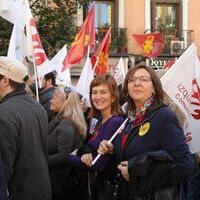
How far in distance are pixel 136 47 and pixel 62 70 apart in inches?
550

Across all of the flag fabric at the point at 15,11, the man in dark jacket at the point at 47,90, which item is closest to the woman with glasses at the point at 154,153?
the man in dark jacket at the point at 47,90

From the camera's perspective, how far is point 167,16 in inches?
872

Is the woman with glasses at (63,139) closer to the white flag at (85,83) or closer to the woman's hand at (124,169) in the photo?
the woman's hand at (124,169)

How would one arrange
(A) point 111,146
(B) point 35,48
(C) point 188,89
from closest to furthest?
(A) point 111,146, (C) point 188,89, (B) point 35,48

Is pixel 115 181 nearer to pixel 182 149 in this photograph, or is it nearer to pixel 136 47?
pixel 182 149

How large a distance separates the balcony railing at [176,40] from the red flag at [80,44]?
13.0 metres

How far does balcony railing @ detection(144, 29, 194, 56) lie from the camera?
21.5 metres

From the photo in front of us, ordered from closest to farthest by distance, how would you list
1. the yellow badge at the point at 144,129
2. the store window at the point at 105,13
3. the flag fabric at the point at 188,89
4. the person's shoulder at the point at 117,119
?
the yellow badge at the point at 144,129 < the person's shoulder at the point at 117,119 < the flag fabric at the point at 188,89 < the store window at the point at 105,13

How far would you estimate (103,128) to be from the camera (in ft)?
14.1

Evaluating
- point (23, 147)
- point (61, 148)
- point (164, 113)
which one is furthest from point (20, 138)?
point (61, 148)

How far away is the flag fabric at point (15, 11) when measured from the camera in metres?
6.14

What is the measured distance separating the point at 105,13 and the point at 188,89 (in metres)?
17.2

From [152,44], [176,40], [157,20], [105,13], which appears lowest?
[152,44]

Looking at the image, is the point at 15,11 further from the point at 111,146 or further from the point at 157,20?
the point at 157,20
